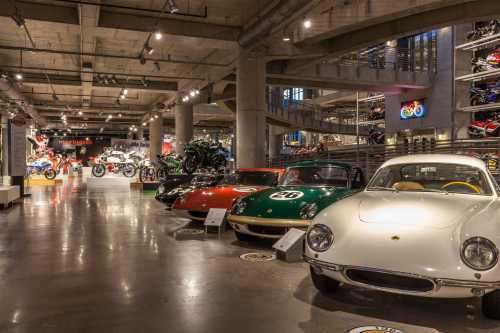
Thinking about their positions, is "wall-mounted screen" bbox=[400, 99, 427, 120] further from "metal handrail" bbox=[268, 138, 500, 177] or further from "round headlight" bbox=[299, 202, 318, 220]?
"round headlight" bbox=[299, 202, 318, 220]

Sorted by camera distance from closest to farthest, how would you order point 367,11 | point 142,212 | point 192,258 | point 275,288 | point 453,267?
point 453,267 < point 275,288 < point 192,258 < point 142,212 < point 367,11

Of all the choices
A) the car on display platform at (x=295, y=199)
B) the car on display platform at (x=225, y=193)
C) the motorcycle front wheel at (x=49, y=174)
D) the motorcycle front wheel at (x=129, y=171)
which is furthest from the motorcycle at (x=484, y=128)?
the motorcycle front wheel at (x=49, y=174)

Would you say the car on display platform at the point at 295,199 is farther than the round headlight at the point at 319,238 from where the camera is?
Yes

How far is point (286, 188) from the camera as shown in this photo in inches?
237

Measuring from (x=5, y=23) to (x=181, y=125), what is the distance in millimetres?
10734

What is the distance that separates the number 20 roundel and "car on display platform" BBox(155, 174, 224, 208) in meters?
3.83

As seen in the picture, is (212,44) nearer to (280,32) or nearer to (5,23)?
(280,32)

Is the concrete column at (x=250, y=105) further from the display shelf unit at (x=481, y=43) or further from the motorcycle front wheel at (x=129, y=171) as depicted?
the motorcycle front wheel at (x=129, y=171)

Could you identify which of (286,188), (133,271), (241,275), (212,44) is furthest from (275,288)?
(212,44)

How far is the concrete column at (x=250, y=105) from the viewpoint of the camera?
44.0ft

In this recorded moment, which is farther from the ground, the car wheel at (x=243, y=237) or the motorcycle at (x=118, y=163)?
the motorcycle at (x=118, y=163)

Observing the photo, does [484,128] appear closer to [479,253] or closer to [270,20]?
[270,20]

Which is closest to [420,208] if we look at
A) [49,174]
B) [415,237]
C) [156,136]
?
[415,237]

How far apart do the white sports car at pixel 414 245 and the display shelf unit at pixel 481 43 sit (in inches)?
589
